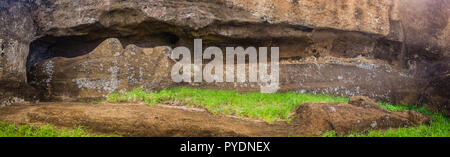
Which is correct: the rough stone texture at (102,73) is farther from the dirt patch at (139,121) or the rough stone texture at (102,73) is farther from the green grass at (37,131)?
the green grass at (37,131)

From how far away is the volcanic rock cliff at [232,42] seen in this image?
8.45 meters

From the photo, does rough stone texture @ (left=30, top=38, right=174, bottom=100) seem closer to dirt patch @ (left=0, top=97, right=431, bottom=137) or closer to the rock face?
dirt patch @ (left=0, top=97, right=431, bottom=137)

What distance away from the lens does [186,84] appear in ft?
31.6

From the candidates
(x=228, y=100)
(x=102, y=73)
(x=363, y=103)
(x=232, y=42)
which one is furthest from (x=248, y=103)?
(x=102, y=73)

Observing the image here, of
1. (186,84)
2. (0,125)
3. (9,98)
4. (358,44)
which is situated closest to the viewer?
(0,125)

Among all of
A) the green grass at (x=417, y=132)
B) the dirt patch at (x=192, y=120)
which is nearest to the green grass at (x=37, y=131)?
the dirt patch at (x=192, y=120)

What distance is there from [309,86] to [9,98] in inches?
316

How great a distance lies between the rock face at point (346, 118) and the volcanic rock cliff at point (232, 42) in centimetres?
327

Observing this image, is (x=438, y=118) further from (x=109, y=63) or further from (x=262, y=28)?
(x=109, y=63)

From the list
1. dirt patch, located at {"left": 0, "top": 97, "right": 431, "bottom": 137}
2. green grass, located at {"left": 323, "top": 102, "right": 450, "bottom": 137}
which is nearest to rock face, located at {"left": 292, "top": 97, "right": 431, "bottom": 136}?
dirt patch, located at {"left": 0, "top": 97, "right": 431, "bottom": 137}

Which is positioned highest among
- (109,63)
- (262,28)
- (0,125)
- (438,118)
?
(262,28)

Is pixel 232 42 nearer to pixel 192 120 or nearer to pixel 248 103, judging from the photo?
pixel 248 103

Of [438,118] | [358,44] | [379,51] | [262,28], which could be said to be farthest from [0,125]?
[379,51]

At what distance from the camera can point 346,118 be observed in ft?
21.3
